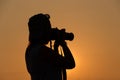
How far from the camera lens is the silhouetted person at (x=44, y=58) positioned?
1.20 metres

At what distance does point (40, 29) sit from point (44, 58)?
130mm

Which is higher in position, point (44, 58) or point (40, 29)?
point (40, 29)

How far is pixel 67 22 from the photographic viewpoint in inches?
125

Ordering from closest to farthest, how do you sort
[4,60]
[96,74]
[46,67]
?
1. [46,67]
2. [96,74]
3. [4,60]

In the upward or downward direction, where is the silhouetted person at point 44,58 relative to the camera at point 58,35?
downward

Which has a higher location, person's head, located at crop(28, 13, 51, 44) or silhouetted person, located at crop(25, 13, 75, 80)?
person's head, located at crop(28, 13, 51, 44)

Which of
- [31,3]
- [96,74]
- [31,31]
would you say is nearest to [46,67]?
[31,31]

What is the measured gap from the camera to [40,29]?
4.12ft

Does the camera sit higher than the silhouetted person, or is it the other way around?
the camera

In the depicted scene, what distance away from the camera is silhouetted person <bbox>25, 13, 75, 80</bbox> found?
47.1 inches

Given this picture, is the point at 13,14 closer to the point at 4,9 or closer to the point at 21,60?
the point at 4,9

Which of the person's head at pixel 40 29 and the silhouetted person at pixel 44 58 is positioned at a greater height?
the person's head at pixel 40 29

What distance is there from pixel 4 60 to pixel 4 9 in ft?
1.79

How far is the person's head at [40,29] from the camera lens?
49.2 inches
